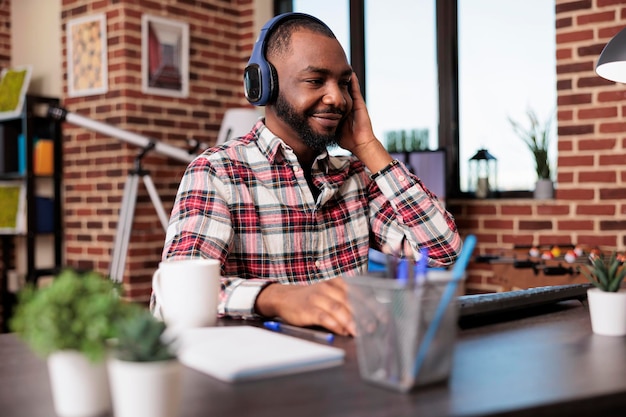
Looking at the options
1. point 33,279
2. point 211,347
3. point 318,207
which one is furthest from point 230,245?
point 33,279

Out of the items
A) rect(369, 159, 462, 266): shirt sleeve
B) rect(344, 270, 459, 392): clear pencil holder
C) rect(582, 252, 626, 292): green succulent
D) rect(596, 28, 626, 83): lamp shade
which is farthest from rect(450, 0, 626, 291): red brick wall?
rect(344, 270, 459, 392): clear pencil holder

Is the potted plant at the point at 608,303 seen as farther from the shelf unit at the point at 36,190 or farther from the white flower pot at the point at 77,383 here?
the shelf unit at the point at 36,190

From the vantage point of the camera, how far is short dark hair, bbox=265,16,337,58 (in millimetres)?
1709

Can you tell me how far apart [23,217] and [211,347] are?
134 inches

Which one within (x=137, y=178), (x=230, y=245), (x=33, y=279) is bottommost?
(x=33, y=279)

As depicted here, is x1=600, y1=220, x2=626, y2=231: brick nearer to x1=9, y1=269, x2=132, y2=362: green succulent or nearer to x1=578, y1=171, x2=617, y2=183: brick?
x1=578, y1=171, x2=617, y2=183: brick

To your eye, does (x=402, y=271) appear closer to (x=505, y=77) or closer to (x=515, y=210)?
(x=515, y=210)

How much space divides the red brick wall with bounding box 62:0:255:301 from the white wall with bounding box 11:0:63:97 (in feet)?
0.81

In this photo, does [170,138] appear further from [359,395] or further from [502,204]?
[359,395]

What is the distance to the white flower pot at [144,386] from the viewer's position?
58 cm

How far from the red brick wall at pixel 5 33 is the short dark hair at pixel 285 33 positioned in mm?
3350

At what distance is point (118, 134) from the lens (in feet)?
11.4

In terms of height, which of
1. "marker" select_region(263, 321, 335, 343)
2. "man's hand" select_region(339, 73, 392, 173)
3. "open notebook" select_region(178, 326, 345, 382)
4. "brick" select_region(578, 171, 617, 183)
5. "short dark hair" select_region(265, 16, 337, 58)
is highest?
"short dark hair" select_region(265, 16, 337, 58)

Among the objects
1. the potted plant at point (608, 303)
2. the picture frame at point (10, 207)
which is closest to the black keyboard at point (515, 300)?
the potted plant at point (608, 303)
